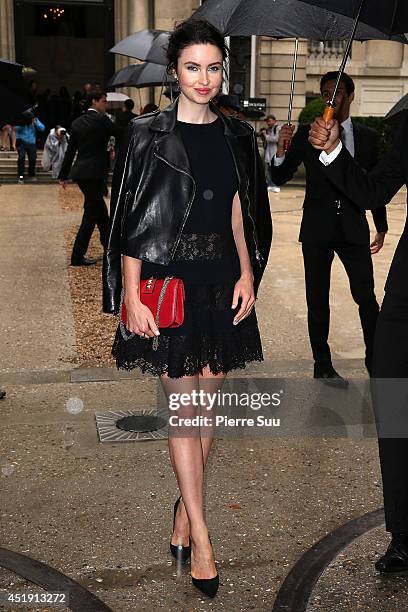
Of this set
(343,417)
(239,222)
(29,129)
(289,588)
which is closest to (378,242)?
(343,417)

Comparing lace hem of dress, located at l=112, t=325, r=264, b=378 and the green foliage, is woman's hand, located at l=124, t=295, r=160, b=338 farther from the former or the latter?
the green foliage

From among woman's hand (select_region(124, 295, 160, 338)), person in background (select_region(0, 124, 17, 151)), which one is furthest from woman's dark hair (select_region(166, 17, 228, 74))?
person in background (select_region(0, 124, 17, 151))

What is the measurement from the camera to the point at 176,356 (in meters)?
3.51

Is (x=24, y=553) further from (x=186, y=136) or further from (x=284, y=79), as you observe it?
(x=284, y=79)

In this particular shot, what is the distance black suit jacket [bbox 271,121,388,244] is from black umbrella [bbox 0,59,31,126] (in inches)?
69.3

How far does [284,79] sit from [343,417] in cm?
2453

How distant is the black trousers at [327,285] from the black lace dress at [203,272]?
252 centimetres

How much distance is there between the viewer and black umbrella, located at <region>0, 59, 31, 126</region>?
5207mm

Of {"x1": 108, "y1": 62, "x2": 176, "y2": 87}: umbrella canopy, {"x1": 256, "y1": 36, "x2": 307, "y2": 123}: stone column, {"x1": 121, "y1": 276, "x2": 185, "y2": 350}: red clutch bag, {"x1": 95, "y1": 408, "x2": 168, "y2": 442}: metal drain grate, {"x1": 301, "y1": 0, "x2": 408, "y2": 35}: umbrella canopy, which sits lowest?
{"x1": 256, "y1": 36, "x2": 307, "y2": 123}: stone column

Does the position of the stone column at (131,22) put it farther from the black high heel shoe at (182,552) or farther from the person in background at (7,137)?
the black high heel shoe at (182,552)

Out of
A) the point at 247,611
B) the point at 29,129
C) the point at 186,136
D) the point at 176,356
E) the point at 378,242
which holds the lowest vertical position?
the point at 29,129

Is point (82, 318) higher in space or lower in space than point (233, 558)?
lower

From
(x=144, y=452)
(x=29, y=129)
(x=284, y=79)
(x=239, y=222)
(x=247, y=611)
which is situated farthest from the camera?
(x=284, y=79)

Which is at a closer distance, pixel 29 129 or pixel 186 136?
pixel 186 136
